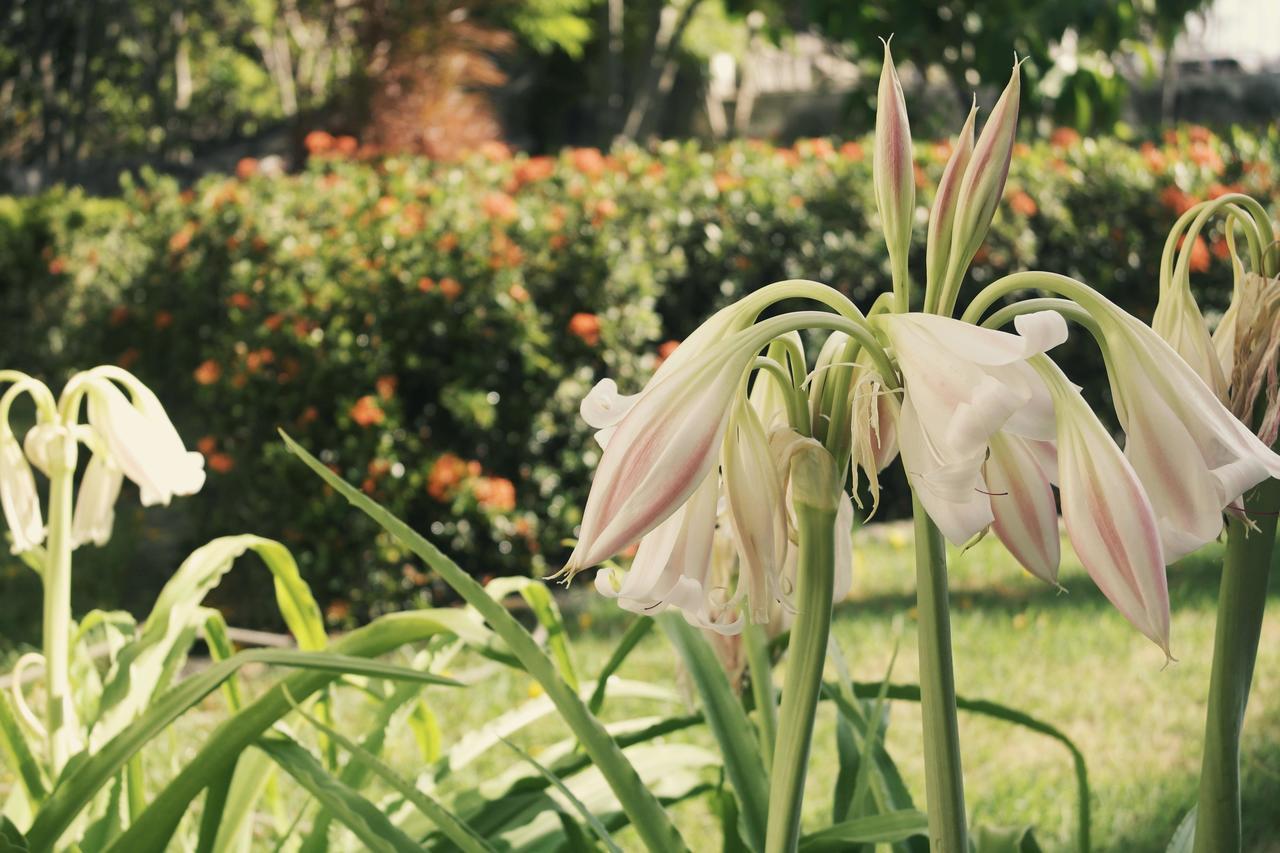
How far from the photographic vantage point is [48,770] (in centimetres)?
163

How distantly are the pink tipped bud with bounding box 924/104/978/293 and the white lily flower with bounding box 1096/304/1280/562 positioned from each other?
108mm

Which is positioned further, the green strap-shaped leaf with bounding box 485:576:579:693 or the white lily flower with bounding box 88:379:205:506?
the green strap-shaped leaf with bounding box 485:576:579:693

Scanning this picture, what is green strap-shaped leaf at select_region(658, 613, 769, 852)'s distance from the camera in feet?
4.64

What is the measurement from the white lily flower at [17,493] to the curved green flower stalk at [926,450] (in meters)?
1.05

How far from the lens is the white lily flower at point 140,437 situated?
1571 millimetres

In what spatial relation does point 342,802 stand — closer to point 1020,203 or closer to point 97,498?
point 97,498

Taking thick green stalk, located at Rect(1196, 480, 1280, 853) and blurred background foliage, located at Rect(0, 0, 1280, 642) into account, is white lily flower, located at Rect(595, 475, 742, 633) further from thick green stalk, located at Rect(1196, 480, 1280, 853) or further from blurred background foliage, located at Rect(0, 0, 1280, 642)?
blurred background foliage, located at Rect(0, 0, 1280, 642)

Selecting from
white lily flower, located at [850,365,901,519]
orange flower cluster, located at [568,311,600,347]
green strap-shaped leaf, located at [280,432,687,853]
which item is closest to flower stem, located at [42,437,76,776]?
green strap-shaped leaf, located at [280,432,687,853]

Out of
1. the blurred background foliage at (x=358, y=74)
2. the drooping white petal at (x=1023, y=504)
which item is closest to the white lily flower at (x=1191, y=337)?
the drooping white petal at (x=1023, y=504)

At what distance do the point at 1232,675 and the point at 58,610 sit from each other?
4.22 ft

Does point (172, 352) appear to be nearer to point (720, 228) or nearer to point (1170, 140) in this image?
point (720, 228)

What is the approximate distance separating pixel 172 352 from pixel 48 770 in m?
4.70

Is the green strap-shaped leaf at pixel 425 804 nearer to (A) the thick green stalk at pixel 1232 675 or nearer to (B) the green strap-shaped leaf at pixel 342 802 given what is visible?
(B) the green strap-shaped leaf at pixel 342 802

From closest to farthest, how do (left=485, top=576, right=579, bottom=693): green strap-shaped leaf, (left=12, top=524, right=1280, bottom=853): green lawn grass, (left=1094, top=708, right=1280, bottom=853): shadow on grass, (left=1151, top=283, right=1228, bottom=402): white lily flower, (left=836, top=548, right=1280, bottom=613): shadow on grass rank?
1. (left=1151, top=283, right=1228, bottom=402): white lily flower
2. (left=485, top=576, right=579, bottom=693): green strap-shaped leaf
3. (left=1094, top=708, right=1280, bottom=853): shadow on grass
4. (left=12, top=524, right=1280, bottom=853): green lawn grass
5. (left=836, top=548, right=1280, bottom=613): shadow on grass
